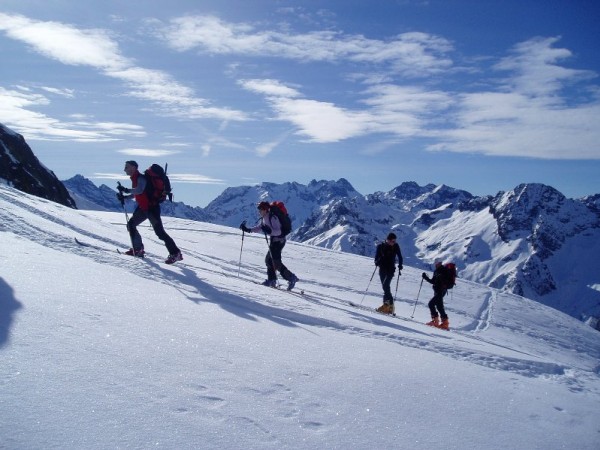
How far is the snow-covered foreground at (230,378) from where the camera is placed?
2830 mm

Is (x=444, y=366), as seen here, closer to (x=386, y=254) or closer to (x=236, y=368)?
(x=236, y=368)

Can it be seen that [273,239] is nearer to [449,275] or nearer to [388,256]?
[388,256]

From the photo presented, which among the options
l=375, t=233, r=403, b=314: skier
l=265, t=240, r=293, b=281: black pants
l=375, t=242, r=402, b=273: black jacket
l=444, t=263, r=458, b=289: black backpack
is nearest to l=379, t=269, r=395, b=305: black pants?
l=375, t=233, r=403, b=314: skier

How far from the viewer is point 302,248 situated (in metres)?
23.3

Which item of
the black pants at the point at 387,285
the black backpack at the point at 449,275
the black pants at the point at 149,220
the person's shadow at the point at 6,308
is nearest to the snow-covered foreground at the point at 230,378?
the person's shadow at the point at 6,308

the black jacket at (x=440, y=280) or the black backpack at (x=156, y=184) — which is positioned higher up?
the black backpack at (x=156, y=184)

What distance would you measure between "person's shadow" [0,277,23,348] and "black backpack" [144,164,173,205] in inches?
229

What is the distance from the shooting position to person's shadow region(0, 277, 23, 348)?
11.5 feet

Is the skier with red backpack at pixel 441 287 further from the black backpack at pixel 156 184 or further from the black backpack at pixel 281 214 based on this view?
the black backpack at pixel 156 184

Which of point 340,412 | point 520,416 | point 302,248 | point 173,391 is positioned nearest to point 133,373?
point 173,391

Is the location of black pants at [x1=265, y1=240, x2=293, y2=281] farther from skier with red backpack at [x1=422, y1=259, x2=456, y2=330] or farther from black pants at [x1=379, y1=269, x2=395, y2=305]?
skier with red backpack at [x1=422, y1=259, x2=456, y2=330]

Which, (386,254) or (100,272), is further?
(386,254)

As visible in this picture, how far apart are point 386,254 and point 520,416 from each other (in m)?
9.28

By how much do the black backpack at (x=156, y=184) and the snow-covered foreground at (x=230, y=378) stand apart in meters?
3.08
